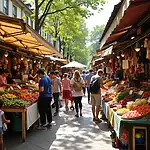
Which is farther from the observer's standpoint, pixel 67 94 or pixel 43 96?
pixel 67 94

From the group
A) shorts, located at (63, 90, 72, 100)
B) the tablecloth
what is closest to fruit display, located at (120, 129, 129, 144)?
the tablecloth

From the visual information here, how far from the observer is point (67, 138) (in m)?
6.44

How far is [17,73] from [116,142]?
973 centimetres

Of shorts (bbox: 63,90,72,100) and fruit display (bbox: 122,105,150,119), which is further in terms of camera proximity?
shorts (bbox: 63,90,72,100)

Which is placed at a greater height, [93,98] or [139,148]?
[93,98]

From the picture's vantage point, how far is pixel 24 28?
5.43 meters

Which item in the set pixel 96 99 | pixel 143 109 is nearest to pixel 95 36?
pixel 96 99

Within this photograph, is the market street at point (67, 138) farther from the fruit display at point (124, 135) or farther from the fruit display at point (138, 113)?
the fruit display at point (138, 113)

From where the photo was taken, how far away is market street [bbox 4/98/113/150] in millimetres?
5715

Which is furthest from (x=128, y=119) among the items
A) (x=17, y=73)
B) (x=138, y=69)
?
(x=17, y=73)

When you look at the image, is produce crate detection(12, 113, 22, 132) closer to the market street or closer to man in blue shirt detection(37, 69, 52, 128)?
the market street

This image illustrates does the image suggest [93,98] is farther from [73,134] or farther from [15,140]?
[15,140]

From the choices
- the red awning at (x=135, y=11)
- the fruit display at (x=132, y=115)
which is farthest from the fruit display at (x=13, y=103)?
the red awning at (x=135, y=11)

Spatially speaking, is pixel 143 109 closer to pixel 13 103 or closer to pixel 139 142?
pixel 139 142
